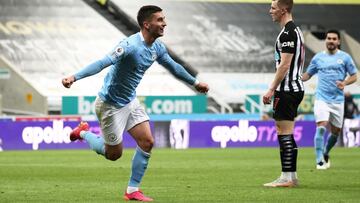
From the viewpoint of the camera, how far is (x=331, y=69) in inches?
571

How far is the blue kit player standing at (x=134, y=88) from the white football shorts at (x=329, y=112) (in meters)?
5.65

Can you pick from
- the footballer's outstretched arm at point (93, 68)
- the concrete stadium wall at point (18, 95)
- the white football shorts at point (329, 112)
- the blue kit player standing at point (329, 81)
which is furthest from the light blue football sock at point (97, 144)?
the concrete stadium wall at point (18, 95)

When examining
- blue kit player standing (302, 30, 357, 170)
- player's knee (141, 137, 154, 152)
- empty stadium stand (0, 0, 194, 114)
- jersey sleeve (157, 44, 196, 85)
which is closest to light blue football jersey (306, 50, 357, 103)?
blue kit player standing (302, 30, 357, 170)

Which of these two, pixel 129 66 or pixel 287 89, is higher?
pixel 129 66

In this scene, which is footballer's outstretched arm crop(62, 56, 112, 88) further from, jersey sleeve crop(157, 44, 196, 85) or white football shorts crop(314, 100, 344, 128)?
white football shorts crop(314, 100, 344, 128)

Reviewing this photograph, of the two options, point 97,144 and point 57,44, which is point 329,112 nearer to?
point 97,144

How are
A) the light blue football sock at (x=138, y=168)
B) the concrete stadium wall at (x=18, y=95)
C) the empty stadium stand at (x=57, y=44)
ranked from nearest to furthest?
1. the light blue football sock at (x=138, y=168)
2. the concrete stadium wall at (x=18, y=95)
3. the empty stadium stand at (x=57, y=44)

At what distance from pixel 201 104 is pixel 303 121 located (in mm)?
6410

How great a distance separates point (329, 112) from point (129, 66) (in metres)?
Result: 6.51

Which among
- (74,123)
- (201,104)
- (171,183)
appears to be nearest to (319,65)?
(171,183)

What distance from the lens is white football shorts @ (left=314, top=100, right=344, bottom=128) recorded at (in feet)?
47.7

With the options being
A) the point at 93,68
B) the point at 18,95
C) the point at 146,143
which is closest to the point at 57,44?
the point at 18,95

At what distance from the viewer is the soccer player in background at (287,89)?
10.4 metres

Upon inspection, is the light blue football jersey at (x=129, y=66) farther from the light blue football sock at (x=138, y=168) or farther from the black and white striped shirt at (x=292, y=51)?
the black and white striped shirt at (x=292, y=51)
